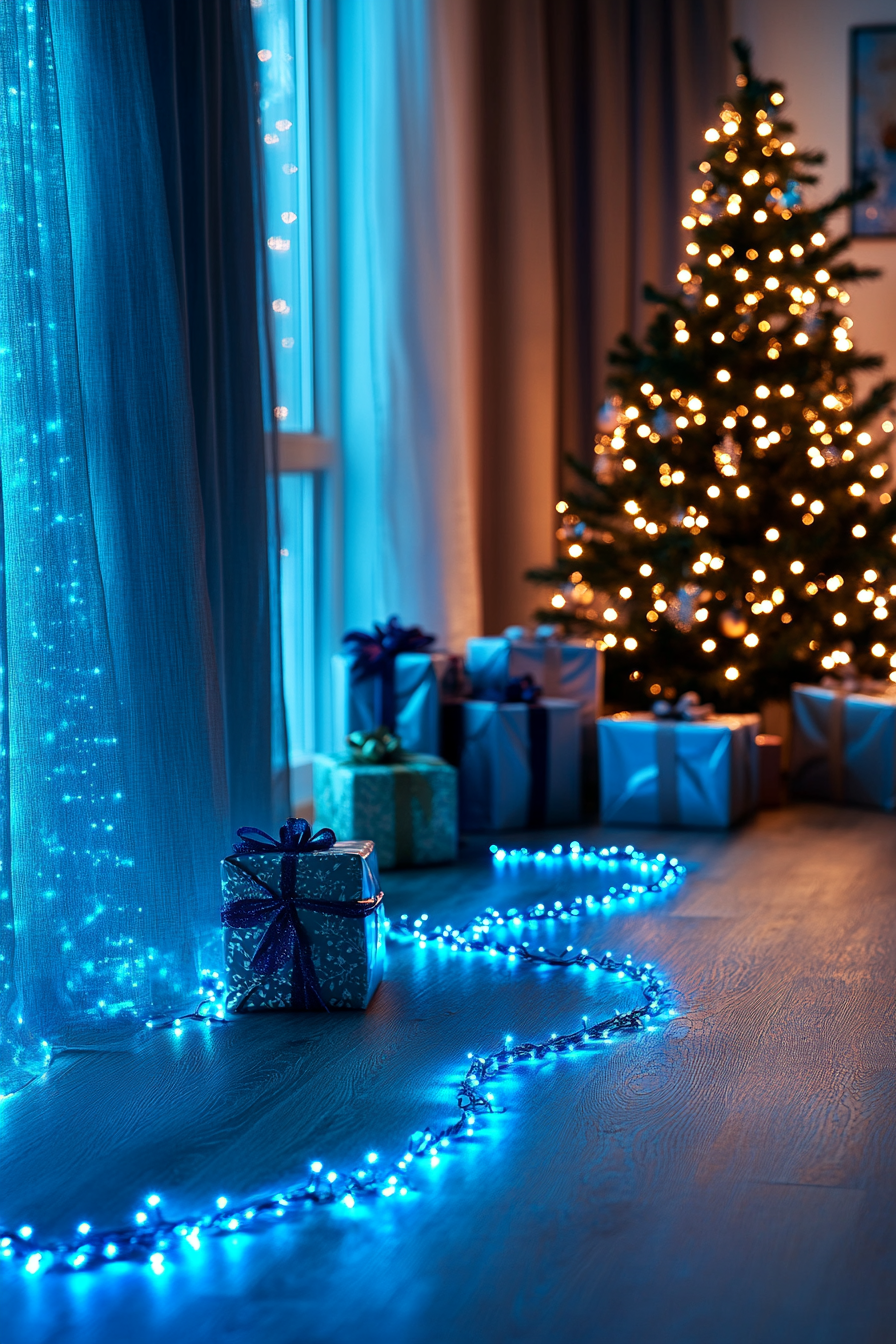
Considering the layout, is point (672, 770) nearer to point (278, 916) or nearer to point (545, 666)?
point (545, 666)

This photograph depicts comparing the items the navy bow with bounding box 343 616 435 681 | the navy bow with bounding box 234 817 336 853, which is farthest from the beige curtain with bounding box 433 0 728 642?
the navy bow with bounding box 234 817 336 853

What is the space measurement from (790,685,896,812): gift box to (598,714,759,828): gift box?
33 centimetres

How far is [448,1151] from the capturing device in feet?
5.38

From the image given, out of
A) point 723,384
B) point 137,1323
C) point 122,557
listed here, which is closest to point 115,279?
point 122,557

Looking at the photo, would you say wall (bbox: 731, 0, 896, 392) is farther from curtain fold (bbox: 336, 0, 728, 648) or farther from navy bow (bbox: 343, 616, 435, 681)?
navy bow (bbox: 343, 616, 435, 681)

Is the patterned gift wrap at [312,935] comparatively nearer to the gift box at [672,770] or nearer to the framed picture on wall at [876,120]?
the gift box at [672,770]

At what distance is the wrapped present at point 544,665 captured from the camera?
11.7 feet

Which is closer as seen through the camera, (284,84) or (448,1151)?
(448,1151)

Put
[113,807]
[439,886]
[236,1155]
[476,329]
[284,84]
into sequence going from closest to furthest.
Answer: [236,1155]
[113,807]
[439,886]
[284,84]
[476,329]

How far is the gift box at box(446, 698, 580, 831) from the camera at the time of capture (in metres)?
3.33

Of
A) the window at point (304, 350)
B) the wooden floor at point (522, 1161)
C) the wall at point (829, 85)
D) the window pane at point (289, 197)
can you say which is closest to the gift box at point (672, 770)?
the window at point (304, 350)

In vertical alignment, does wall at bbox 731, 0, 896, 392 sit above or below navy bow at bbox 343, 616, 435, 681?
above

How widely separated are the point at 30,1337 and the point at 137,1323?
10 cm

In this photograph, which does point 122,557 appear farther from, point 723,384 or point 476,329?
point 476,329
